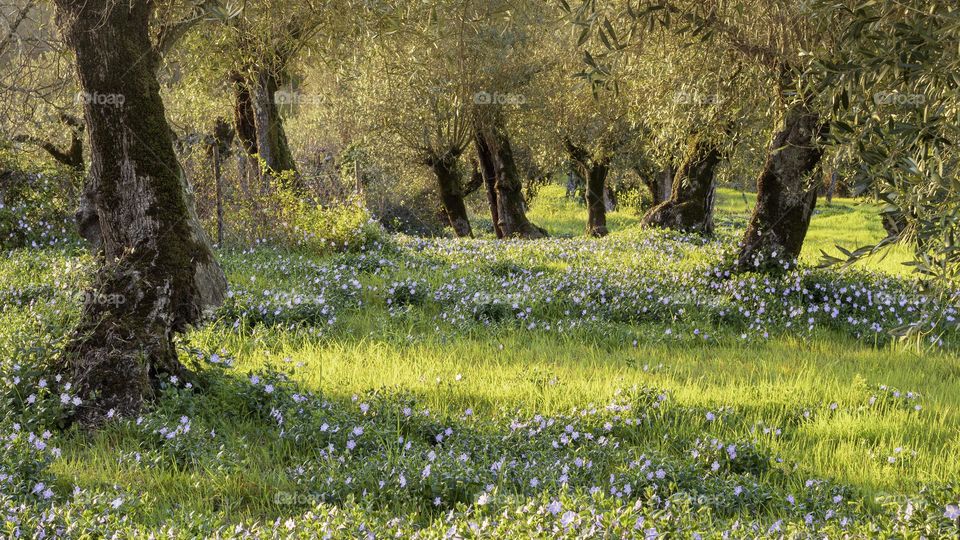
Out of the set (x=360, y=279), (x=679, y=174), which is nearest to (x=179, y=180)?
(x=360, y=279)

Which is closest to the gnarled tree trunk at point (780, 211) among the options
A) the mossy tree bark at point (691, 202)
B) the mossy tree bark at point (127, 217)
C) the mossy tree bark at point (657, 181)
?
the mossy tree bark at point (691, 202)

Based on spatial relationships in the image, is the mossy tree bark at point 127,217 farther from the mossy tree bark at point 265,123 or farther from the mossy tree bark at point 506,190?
the mossy tree bark at point 506,190

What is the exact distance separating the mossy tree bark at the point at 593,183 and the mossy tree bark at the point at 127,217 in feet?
70.1

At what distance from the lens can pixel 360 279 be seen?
11.4m

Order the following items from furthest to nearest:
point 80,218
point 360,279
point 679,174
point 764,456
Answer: point 679,174 → point 360,279 → point 80,218 → point 764,456

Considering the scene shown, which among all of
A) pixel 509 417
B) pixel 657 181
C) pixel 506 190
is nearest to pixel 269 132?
pixel 506 190

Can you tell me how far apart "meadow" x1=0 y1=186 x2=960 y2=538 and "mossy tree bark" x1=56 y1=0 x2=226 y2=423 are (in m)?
0.24

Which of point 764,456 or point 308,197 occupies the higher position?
point 308,197

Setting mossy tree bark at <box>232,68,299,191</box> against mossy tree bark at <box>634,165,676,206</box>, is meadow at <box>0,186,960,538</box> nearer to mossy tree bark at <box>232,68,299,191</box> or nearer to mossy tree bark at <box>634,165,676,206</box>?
mossy tree bark at <box>232,68,299,191</box>

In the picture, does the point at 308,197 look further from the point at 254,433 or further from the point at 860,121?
the point at 860,121

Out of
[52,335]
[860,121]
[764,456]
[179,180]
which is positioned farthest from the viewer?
[179,180]

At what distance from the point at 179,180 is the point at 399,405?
283 centimetres

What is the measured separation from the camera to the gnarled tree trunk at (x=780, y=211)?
1137cm

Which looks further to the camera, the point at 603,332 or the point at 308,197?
the point at 308,197
